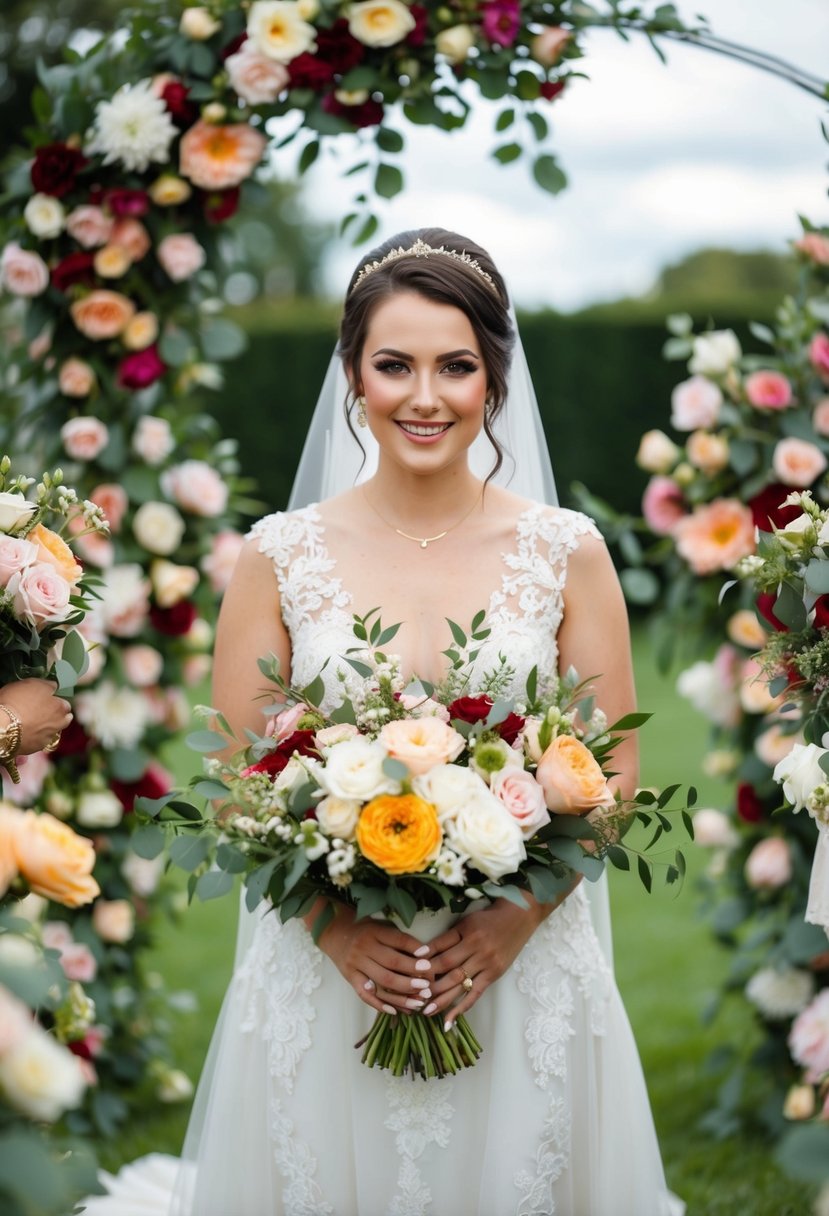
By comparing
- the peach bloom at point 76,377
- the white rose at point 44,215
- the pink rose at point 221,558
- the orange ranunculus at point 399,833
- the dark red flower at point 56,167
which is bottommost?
the pink rose at point 221,558

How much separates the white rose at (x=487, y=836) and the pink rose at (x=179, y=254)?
7.73 feet

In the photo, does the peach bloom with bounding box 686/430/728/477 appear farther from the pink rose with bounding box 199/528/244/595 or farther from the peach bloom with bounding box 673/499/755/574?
the pink rose with bounding box 199/528/244/595

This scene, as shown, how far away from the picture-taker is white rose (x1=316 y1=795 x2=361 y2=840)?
2170 millimetres

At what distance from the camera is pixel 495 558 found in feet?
9.86

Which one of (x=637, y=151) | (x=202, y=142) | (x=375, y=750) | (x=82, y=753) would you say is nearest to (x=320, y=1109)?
(x=375, y=750)

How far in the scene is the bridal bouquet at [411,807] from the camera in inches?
85.3

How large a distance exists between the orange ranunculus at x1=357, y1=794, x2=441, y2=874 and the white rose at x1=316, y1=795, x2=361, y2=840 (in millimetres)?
16

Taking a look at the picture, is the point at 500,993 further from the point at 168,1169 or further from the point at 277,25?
the point at 277,25

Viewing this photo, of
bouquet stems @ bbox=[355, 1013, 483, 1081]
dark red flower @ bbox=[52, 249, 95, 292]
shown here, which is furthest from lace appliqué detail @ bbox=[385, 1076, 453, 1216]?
dark red flower @ bbox=[52, 249, 95, 292]

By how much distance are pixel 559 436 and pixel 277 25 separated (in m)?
11.9

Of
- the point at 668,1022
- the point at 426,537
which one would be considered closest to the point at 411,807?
the point at 426,537

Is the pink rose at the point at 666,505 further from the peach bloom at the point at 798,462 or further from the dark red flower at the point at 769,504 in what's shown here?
the peach bloom at the point at 798,462

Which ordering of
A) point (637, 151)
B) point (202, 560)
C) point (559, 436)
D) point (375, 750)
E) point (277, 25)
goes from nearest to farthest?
point (375, 750) → point (277, 25) → point (202, 560) → point (559, 436) → point (637, 151)

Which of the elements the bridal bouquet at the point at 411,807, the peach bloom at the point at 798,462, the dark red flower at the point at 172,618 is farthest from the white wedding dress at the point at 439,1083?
the dark red flower at the point at 172,618
